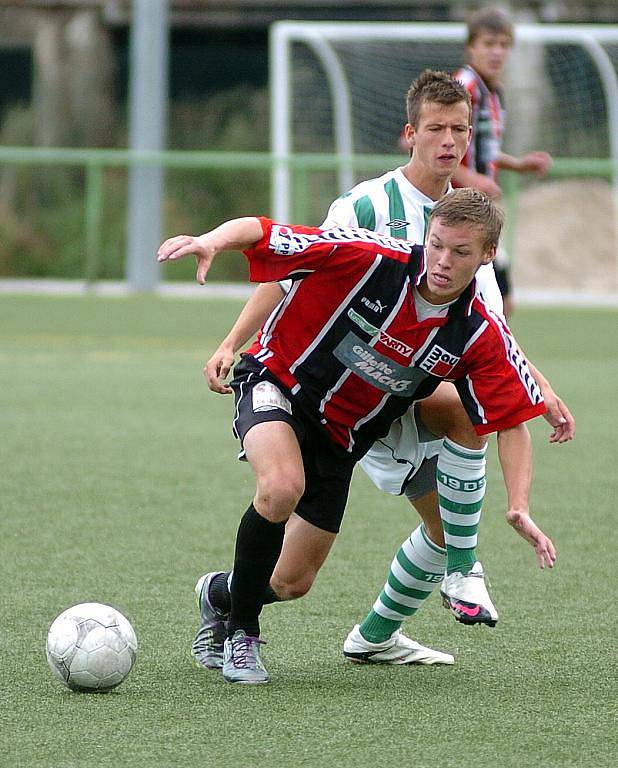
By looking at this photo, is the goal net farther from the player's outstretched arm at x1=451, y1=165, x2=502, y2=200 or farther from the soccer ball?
the soccer ball

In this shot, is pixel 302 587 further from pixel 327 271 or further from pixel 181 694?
pixel 327 271

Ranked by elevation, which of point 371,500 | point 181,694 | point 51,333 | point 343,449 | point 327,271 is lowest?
point 51,333

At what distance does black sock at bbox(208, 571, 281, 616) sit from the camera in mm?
4012

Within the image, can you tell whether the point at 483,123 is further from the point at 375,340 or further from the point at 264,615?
the point at 375,340

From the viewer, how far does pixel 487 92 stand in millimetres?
7594

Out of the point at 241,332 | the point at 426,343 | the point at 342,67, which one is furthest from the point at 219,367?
the point at 342,67

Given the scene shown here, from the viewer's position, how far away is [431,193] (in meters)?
4.15

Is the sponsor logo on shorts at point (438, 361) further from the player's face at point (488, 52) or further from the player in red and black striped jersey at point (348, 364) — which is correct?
the player's face at point (488, 52)

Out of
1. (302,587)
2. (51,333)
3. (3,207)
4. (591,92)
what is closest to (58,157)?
(3,207)

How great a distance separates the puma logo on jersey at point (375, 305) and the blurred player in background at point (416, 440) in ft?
0.80

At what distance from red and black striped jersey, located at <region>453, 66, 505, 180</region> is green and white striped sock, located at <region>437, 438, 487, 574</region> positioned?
381 cm

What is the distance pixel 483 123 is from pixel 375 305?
13.2ft

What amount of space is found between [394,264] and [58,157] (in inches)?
477

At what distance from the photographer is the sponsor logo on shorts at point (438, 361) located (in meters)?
3.79
